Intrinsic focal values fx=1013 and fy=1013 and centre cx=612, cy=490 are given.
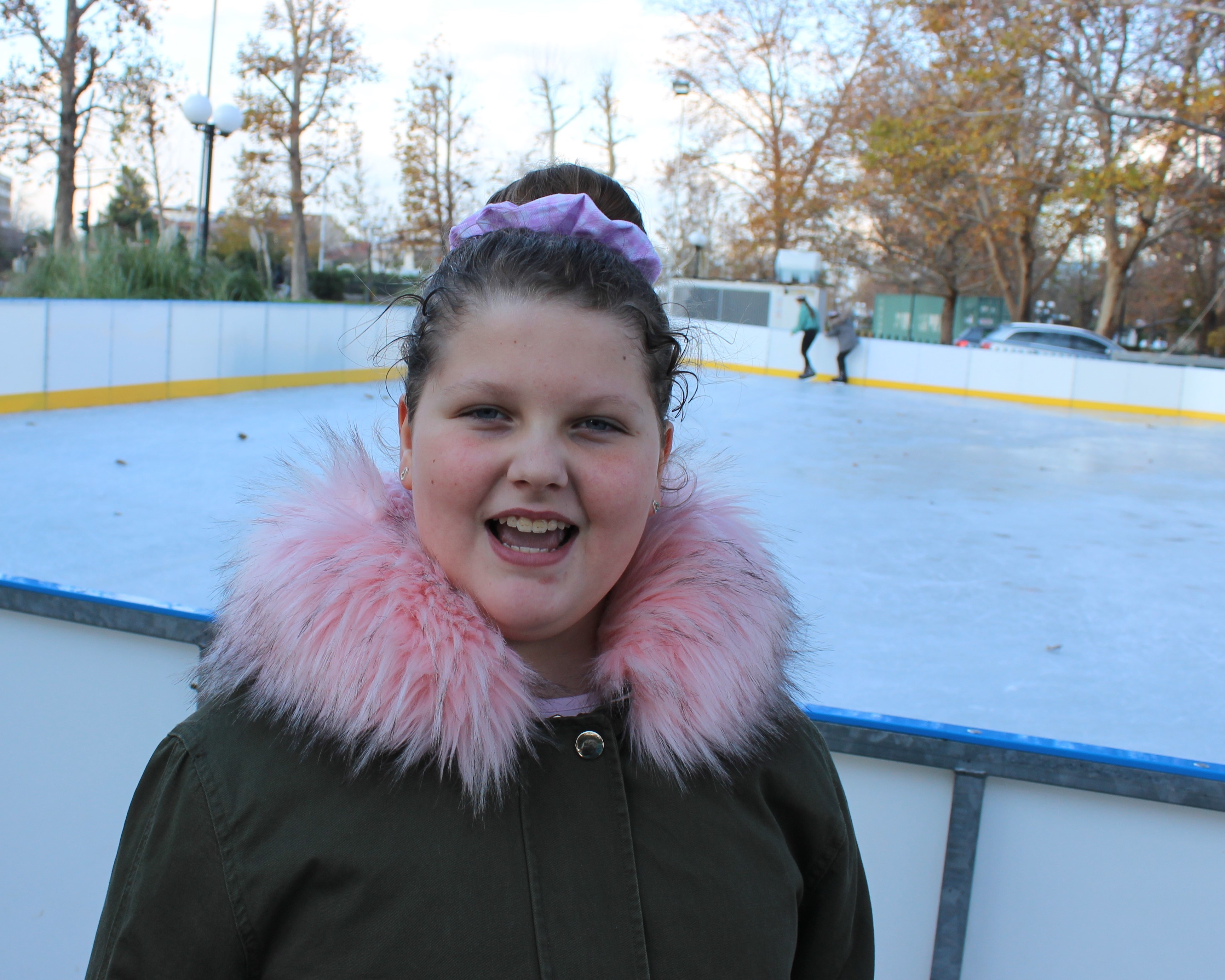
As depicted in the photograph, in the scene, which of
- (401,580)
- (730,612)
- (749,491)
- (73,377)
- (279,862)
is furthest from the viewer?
(73,377)

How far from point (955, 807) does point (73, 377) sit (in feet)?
29.2

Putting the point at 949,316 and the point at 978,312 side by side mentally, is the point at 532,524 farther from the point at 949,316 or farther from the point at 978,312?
the point at 978,312

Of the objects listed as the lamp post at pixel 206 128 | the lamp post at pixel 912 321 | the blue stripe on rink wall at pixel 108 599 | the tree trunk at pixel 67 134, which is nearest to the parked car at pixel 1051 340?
the lamp post at pixel 912 321

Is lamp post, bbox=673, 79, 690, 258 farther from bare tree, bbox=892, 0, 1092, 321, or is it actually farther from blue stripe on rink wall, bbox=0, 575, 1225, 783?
blue stripe on rink wall, bbox=0, 575, 1225, 783

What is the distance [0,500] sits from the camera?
5.21 metres

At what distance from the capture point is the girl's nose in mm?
899

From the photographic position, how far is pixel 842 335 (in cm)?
1722

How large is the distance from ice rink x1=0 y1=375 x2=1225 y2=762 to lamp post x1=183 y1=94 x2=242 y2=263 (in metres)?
4.19

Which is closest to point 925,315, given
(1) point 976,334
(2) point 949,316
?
(2) point 949,316

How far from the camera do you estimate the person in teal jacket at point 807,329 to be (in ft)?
56.5

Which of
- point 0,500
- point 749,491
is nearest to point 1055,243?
point 0,500

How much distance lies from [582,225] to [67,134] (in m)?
19.7

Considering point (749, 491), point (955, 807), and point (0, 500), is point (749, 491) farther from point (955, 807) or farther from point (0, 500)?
point (0, 500)

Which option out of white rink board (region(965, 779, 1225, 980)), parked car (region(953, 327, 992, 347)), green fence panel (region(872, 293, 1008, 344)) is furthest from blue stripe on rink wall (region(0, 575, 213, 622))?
green fence panel (region(872, 293, 1008, 344))
